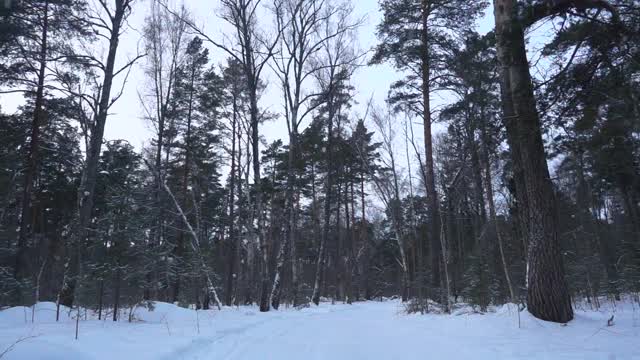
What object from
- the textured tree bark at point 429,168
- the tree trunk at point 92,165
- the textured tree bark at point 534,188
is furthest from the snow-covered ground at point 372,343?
the textured tree bark at point 429,168

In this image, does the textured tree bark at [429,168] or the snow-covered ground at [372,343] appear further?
the textured tree bark at [429,168]

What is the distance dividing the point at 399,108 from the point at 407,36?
255 cm

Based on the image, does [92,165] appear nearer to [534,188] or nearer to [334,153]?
[534,188]

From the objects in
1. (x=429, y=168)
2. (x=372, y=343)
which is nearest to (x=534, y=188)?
(x=372, y=343)

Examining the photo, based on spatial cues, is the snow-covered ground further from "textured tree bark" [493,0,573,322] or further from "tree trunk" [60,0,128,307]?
"tree trunk" [60,0,128,307]

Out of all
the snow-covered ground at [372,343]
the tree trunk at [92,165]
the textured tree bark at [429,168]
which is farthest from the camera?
the textured tree bark at [429,168]

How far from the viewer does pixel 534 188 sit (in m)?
5.87

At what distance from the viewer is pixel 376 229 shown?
1684 inches

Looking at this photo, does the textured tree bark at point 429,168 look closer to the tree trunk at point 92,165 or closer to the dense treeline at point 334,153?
the dense treeline at point 334,153

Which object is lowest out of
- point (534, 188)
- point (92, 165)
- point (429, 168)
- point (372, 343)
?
point (372, 343)

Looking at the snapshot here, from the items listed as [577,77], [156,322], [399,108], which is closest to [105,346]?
[156,322]

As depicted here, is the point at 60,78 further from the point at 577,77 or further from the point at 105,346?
the point at 577,77

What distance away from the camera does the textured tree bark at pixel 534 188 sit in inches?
215

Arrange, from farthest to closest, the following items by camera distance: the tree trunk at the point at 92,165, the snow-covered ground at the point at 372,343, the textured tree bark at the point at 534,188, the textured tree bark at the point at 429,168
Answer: the textured tree bark at the point at 429,168 < the tree trunk at the point at 92,165 < the textured tree bark at the point at 534,188 < the snow-covered ground at the point at 372,343
